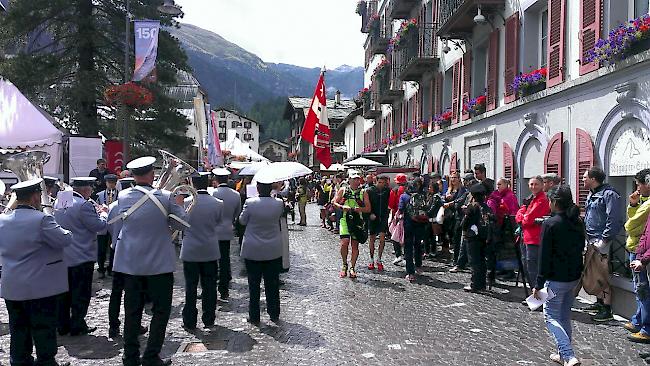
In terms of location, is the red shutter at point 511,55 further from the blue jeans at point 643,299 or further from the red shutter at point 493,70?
the blue jeans at point 643,299

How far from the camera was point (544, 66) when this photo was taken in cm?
1330

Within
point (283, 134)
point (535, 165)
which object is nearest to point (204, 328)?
point (535, 165)

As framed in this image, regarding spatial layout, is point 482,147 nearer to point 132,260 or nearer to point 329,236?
point 329,236

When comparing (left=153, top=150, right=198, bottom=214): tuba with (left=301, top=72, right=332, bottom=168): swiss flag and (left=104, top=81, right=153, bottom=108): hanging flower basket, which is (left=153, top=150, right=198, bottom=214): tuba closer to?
(left=104, top=81, right=153, bottom=108): hanging flower basket

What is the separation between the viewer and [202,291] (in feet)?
25.3

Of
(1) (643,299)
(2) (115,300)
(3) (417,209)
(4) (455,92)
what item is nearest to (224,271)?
(2) (115,300)

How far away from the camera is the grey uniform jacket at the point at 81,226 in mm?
7406

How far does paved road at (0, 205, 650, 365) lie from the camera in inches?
254

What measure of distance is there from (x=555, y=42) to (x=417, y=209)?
4.40 m

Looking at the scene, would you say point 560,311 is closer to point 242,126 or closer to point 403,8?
point 403,8

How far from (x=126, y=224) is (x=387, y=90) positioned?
2634cm

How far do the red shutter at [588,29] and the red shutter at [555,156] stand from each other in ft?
4.88

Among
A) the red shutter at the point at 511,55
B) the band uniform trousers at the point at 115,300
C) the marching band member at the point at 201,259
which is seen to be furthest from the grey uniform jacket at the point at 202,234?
the red shutter at the point at 511,55

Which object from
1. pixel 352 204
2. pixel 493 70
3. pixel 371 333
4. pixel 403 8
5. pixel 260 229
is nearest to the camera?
pixel 371 333
